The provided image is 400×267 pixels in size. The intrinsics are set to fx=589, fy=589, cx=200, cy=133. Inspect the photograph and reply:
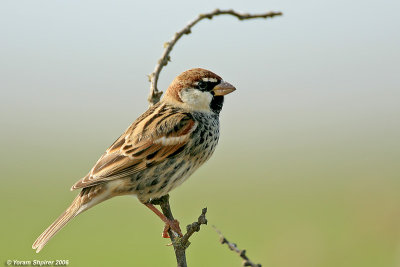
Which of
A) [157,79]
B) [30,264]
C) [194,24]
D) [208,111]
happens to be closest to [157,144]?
[208,111]

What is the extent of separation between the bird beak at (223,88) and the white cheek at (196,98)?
0.08 meters

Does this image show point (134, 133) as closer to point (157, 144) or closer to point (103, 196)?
point (157, 144)

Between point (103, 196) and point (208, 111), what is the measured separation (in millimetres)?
1038

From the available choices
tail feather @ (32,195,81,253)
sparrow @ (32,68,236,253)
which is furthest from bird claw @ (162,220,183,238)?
tail feather @ (32,195,81,253)

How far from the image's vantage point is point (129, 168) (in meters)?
4.27

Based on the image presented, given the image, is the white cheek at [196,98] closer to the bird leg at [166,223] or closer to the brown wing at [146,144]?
the brown wing at [146,144]

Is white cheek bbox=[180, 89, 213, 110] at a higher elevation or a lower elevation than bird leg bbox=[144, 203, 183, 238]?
higher

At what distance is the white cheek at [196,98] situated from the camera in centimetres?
448

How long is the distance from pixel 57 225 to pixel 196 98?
4.56 ft

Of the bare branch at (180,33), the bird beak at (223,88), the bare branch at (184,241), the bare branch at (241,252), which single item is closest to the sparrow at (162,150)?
the bird beak at (223,88)

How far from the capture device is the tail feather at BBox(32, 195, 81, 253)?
3967mm

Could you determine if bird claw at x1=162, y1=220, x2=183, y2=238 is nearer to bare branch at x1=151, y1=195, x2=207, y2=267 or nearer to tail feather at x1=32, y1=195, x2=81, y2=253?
bare branch at x1=151, y1=195, x2=207, y2=267

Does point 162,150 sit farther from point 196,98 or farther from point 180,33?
point 180,33

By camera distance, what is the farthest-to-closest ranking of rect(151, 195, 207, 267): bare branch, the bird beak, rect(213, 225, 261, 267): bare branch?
the bird beak
rect(151, 195, 207, 267): bare branch
rect(213, 225, 261, 267): bare branch
